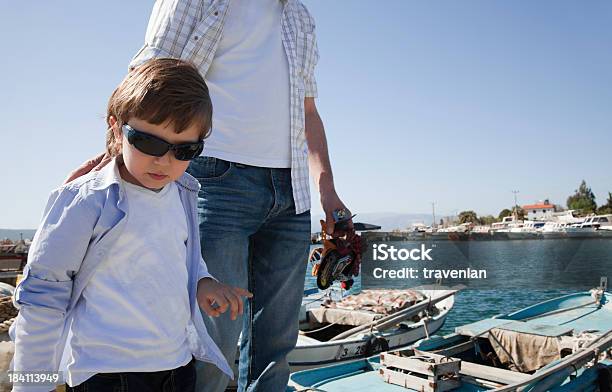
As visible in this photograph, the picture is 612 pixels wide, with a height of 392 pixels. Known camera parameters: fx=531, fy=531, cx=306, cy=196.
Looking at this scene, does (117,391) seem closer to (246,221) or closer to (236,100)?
(246,221)

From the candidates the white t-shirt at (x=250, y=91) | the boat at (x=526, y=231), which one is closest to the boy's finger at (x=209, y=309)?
the white t-shirt at (x=250, y=91)

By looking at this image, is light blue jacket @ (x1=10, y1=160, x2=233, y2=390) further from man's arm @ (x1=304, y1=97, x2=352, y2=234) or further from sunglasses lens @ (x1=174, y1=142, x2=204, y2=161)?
man's arm @ (x1=304, y1=97, x2=352, y2=234)

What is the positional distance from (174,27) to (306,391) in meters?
4.61

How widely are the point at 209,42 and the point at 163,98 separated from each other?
773 millimetres

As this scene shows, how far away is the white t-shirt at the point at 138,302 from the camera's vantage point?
158 centimetres

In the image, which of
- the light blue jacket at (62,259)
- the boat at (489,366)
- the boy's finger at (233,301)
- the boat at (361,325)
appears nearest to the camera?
the light blue jacket at (62,259)

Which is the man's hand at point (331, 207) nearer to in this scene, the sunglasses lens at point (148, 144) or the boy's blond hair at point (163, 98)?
the boy's blond hair at point (163, 98)

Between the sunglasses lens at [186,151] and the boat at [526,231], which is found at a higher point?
the sunglasses lens at [186,151]

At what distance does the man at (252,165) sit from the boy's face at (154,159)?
53cm

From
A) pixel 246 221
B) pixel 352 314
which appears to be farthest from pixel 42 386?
pixel 352 314

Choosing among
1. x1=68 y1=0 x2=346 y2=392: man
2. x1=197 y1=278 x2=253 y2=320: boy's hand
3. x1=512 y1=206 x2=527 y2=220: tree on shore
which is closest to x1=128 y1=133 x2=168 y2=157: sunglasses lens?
x1=197 y1=278 x2=253 y2=320: boy's hand

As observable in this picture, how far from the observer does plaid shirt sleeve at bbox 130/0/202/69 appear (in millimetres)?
2227

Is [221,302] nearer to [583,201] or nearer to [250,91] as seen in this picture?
[250,91]

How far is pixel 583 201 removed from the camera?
108562 millimetres
